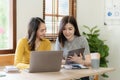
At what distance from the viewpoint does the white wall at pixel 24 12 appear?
338 centimetres

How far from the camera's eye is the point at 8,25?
3.38 m

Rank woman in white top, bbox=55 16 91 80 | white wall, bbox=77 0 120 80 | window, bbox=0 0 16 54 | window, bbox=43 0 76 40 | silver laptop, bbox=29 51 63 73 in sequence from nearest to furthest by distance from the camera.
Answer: silver laptop, bbox=29 51 63 73 → woman in white top, bbox=55 16 91 80 → window, bbox=0 0 16 54 → window, bbox=43 0 76 40 → white wall, bbox=77 0 120 80

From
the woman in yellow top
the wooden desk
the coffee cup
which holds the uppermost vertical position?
the woman in yellow top

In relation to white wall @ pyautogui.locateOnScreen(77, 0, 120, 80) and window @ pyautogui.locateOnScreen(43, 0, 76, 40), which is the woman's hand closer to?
window @ pyautogui.locateOnScreen(43, 0, 76, 40)

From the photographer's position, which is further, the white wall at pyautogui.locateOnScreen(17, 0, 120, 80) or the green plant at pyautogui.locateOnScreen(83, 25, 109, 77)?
the green plant at pyautogui.locateOnScreen(83, 25, 109, 77)

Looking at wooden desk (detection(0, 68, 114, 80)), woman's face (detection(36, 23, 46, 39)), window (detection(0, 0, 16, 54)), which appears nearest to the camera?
wooden desk (detection(0, 68, 114, 80))

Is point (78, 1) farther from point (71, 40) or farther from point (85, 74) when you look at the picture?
point (85, 74)

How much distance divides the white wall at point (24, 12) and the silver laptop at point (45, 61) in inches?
51.2

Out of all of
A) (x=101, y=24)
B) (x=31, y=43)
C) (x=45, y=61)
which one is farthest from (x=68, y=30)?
(x=101, y=24)

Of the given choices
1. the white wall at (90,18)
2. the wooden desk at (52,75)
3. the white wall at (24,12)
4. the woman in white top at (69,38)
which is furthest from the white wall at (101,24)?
the wooden desk at (52,75)

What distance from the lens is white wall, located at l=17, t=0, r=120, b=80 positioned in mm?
3404

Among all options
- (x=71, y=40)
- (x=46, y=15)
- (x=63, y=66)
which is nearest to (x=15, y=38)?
(x=46, y=15)

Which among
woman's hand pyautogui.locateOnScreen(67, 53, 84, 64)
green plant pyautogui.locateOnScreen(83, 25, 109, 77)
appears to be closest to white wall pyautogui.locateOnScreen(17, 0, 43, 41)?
green plant pyautogui.locateOnScreen(83, 25, 109, 77)

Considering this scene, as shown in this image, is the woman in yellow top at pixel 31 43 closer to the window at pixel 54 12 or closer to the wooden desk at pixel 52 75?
the wooden desk at pixel 52 75
